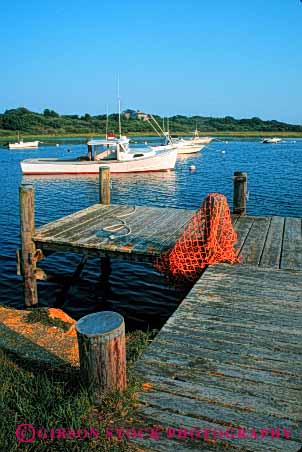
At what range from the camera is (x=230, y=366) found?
143 inches

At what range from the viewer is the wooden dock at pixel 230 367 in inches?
113

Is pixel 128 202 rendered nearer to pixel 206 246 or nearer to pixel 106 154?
pixel 106 154

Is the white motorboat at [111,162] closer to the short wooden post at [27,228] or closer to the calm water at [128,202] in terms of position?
the calm water at [128,202]

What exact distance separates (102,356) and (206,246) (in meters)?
3.64

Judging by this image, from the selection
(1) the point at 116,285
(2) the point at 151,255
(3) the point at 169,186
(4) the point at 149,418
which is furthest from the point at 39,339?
(3) the point at 169,186

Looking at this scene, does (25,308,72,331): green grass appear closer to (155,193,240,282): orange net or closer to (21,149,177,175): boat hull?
(155,193,240,282): orange net

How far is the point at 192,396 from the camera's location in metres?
3.22

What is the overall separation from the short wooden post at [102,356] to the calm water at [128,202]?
368 centimetres

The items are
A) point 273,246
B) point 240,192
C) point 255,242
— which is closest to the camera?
point 273,246

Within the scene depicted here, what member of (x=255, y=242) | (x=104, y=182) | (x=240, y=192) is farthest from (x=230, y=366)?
(x=104, y=182)

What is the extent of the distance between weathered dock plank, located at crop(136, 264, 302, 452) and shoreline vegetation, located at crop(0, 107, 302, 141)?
94796 mm

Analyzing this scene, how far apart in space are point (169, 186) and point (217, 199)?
2313 centimetres

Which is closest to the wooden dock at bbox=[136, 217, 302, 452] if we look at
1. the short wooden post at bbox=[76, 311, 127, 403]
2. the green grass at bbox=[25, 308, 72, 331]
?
the short wooden post at bbox=[76, 311, 127, 403]

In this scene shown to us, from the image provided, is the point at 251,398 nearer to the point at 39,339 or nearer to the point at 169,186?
the point at 39,339
